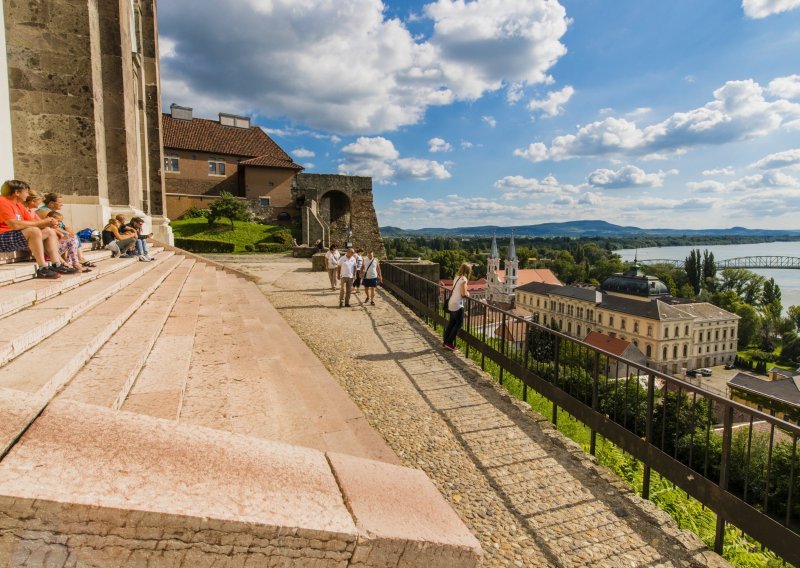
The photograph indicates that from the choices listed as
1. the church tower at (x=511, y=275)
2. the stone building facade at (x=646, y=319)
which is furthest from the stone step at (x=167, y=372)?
the church tower at (x=511, y=275)

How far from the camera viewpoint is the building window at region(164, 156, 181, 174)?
132 feet

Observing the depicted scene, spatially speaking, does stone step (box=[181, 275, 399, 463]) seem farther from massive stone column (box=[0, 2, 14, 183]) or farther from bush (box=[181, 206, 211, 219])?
bush (box=[181, 206, 211, 219])

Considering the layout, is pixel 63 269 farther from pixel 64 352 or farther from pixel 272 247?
pixel 272 247

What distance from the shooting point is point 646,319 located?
5497 centimetres

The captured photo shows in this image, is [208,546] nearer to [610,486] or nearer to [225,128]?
[610,486]

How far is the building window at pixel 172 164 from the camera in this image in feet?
132

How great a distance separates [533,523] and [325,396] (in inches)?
84.0

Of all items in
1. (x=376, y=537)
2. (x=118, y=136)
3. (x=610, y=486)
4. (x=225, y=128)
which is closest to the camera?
(x=376, y=537)

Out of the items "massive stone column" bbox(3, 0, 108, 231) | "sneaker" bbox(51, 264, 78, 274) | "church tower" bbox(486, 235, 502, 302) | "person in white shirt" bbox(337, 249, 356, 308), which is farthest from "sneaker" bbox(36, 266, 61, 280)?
"church tower" bbox(486, 235, 502, 302)

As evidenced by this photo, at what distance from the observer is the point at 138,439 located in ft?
5.65

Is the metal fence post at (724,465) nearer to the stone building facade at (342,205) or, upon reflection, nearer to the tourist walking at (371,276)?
the tourist walking at (371,276)

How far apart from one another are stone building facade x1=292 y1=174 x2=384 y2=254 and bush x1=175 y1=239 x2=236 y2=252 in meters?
9.59

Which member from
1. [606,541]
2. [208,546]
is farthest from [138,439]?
[606,541]

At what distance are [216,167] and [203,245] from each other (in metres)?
16.8
